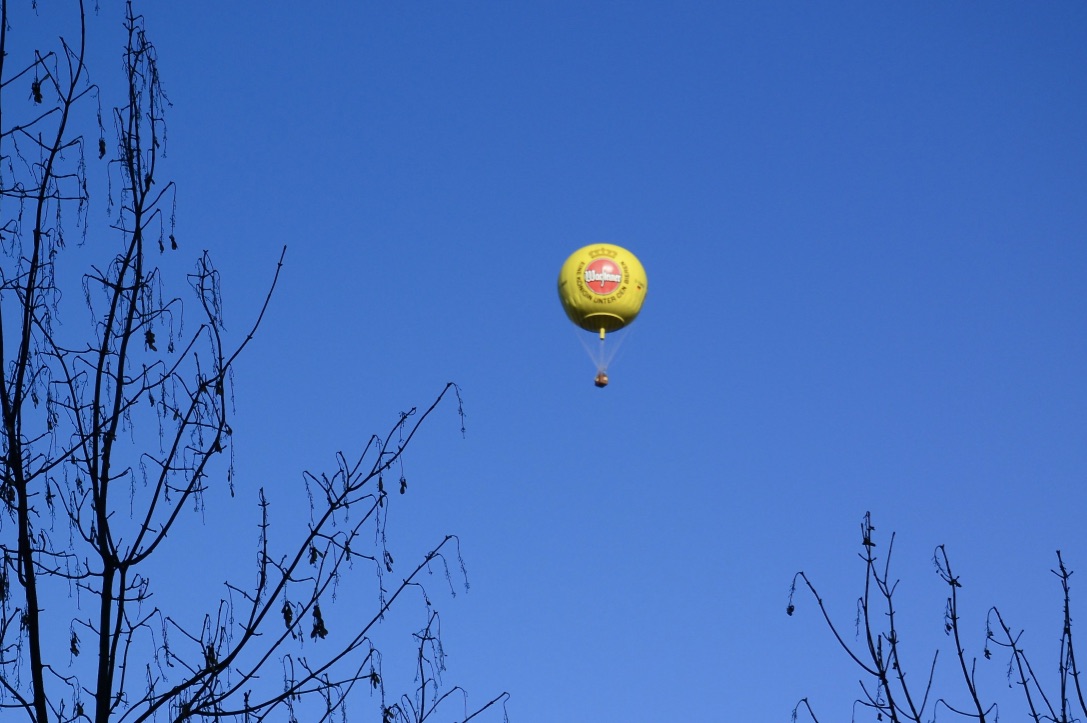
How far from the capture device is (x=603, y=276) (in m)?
29.7

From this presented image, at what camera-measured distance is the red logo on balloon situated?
97.3ft

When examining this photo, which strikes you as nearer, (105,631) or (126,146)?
(105,631)

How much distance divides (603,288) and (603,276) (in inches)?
10.3

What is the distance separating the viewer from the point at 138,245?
18.5 feet

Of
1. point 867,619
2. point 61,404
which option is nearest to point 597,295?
point 867,619

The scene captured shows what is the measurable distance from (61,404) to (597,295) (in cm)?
2440

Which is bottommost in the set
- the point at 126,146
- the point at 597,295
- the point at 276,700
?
the point at 276,700

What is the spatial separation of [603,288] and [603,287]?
0.02m

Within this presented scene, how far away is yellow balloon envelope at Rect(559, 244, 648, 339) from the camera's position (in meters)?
29.7

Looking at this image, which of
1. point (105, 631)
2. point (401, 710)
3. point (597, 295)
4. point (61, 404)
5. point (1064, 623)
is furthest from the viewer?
point (597, 295)

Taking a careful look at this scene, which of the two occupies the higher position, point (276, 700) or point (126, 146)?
point (126, 146)

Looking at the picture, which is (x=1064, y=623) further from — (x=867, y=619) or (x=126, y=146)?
(x=126, y=146)

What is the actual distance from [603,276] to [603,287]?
24 cm

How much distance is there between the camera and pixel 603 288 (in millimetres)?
29656
